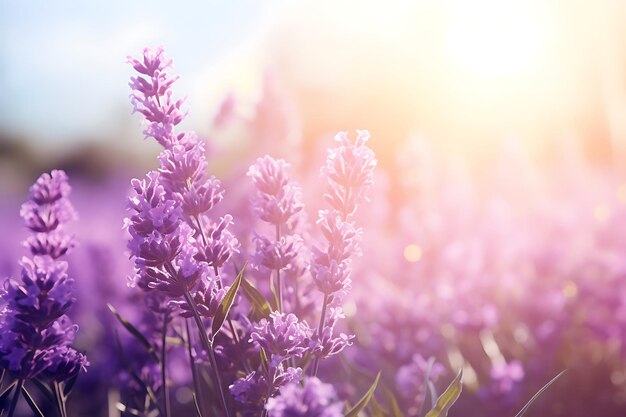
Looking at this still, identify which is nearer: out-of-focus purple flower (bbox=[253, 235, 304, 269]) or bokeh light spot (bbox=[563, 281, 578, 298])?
out-of-focus purple flower (bbox=[253, 235, 304, 269])

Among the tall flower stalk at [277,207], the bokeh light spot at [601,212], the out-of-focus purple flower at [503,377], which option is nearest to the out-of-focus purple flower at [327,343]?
the tall flower stalk at [277,207]

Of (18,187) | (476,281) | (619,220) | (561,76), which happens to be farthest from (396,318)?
(18,187)

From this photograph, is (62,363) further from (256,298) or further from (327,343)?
(327,343)

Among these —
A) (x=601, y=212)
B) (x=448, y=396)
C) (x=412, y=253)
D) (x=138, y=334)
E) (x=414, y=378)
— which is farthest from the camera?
(x=601, y=212)

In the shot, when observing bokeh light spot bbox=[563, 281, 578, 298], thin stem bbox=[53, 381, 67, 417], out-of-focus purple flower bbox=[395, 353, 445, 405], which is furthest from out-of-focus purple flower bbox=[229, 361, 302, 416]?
bokeh light spot bbox=[563, 281, 578, 298]

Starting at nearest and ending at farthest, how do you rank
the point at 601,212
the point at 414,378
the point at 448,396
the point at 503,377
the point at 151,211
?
the point at 151,211, the point at 448,396, the point at 414,378, the point at 503,377, the point at 601,212

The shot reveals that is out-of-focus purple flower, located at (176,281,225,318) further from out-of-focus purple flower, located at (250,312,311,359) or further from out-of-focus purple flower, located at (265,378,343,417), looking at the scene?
out-of-focus purple flower, located at (265,378,343,417)

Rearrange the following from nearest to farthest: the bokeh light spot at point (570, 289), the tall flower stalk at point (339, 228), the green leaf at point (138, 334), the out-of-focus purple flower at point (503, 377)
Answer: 1. the tall flower stalk at point (339, 228)
2. the green leaf at point (138, 334)
3. the out-of-focus purple flower at point (503, 377)
4. the bokeh light spot at point (570, 289)

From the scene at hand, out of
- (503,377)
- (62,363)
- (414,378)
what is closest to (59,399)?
(62,363)

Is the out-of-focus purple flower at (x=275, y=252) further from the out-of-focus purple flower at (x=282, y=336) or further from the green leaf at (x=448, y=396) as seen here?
the green leaf at (x=448, y=396)

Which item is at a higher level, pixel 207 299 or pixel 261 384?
pixel 207 299

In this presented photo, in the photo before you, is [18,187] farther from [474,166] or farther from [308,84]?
[474,166]

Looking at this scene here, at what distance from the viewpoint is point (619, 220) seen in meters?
5.02

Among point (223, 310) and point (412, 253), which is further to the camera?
point (412, 253)
